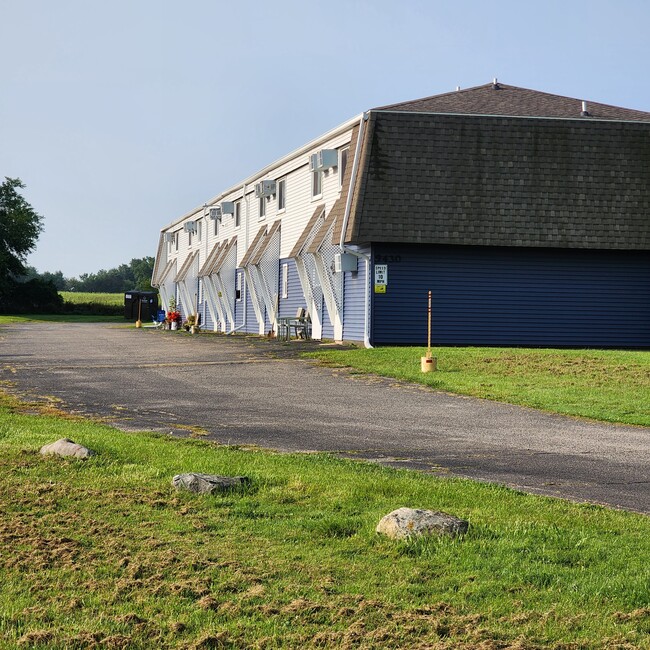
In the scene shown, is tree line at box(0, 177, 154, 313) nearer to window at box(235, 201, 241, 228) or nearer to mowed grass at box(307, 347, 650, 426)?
window at box(235, 201, 241, 228)

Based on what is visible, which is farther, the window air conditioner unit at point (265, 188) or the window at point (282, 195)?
the window air conditioner unit at point (265, 188)

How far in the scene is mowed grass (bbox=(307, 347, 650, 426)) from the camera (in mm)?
15445

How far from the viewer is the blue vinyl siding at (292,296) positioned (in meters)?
37.2

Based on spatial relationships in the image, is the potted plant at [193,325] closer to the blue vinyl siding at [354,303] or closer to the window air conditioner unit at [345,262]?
the blue vinyl siding at [354,303]

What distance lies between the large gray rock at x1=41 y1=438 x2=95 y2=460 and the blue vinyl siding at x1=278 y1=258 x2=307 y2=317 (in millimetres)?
27456

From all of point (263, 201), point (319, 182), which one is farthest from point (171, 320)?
point (319, 182)

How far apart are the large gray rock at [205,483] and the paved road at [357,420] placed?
2.35 meters

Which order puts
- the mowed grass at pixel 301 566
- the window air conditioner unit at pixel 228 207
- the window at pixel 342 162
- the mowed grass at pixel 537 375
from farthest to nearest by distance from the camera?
1. the window air conditioner unit at pixel 228 207
2. the window at pixel 342 162
3. the mowed grass at pixel 537 375
4. the mowed grass at pixel 301 566

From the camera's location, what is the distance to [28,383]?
18.2 m

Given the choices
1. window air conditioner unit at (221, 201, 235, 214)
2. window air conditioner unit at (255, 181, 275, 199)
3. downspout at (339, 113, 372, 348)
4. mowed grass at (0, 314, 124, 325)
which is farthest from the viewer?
mowed grass at (0, 314, 124, 325)

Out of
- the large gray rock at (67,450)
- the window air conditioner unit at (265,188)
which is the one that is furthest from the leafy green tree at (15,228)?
the large gray rock at (67,450)

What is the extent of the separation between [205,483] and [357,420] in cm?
618

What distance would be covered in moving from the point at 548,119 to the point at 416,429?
1808cm

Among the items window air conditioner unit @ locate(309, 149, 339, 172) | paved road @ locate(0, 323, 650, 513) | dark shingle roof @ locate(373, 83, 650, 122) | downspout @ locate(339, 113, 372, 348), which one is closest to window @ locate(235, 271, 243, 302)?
window air conditioner unit @ locate(309, 149, 339, 172)
